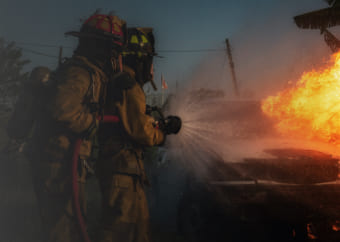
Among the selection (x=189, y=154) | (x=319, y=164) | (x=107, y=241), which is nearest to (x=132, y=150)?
(x=107, y=241)

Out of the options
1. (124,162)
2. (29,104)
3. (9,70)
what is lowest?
(124,162)

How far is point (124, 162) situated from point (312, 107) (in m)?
5.28

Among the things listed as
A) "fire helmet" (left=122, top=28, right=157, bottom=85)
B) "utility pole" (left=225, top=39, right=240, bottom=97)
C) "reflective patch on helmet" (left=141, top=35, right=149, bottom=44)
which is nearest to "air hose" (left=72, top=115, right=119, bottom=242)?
"fire helmet" (left=122, top=28, right=157, bottom=85)

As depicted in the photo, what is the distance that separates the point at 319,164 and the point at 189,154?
1.73 metres

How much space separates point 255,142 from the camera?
13.8 feet

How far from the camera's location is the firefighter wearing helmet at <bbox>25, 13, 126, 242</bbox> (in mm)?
2271

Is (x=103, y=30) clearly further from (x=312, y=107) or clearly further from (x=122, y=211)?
(x=312, y=107)

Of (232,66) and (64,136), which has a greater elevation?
(232,66)

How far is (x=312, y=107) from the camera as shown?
20.2 ft

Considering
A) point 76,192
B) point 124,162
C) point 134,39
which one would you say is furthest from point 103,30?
point 76,192

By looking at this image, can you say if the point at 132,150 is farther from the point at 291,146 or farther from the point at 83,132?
the point at 291,146

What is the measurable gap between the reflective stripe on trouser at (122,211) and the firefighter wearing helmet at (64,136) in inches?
9.9

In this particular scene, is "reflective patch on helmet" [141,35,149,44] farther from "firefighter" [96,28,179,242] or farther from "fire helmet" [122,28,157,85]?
"firefighter" [96,28,179,242]

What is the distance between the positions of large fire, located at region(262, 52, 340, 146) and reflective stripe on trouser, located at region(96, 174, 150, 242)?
3.17 m
